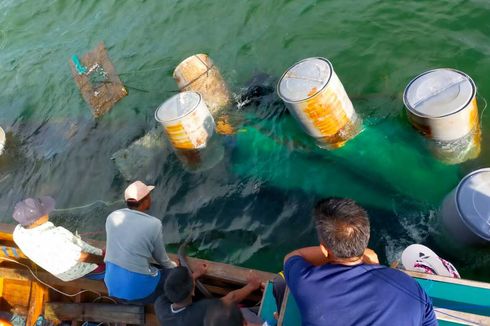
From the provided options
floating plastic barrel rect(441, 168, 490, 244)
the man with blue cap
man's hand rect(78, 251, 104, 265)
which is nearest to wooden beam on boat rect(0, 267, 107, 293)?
man's hand rect(78, 251, 104, 265)

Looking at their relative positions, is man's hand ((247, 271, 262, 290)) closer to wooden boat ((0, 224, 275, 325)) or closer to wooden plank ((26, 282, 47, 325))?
wooden boat ((0, 224, 275, 325))

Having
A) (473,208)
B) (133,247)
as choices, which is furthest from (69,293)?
(473,208)

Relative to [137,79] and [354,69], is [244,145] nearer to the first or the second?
[354,69]

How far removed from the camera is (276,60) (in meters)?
8.05

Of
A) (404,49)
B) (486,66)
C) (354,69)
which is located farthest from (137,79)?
(486,66)

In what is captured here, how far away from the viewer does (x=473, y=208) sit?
12.6 feet

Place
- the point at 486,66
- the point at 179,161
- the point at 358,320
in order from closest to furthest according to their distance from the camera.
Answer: the point at 358,320 < the point at 486,66 < the point at 179,161

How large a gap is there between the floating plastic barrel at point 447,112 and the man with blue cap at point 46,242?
174 inches

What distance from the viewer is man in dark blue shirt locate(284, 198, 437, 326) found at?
7.95 ft

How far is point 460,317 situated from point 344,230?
1247 mm

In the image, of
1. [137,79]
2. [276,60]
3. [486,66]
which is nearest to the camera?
[486,66]

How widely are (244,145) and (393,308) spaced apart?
4321 millimetres

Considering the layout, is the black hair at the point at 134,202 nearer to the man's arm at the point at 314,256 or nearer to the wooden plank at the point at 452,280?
the man's arm at the point at 314,256

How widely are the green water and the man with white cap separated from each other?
1559mm
